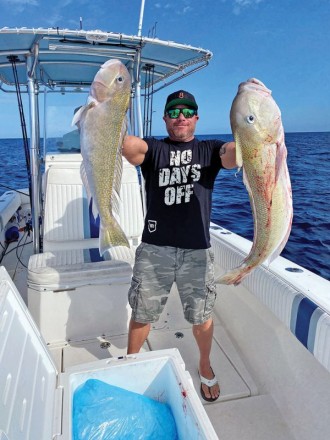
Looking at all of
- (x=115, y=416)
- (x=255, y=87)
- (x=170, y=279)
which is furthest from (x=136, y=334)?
(x=255, y=87)

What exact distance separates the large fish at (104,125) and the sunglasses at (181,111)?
0.65 meters

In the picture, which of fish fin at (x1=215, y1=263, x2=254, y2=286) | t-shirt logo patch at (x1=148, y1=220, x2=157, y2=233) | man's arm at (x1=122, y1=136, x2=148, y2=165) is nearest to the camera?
fish fin at (x1=215, y1=263, x2=254, y2=286)

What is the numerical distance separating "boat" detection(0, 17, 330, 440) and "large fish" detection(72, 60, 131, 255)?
2.41ft

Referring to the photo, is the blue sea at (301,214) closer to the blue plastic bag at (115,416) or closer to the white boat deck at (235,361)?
the white boat deck at (235,361)

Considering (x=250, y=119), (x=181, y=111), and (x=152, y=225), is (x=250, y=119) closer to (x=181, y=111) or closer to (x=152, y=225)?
(x=181, y=111)

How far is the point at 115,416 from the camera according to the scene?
6.56 ft

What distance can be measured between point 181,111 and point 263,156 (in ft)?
3.25

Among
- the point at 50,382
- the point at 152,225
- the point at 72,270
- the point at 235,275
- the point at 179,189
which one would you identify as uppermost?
the point at 179,189

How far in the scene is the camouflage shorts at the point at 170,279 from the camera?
103 inches

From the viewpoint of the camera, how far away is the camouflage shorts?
2615 millimetres

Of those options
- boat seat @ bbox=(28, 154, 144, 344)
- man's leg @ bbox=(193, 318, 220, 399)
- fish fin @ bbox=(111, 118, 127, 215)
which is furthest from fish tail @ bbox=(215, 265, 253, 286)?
boat seat @ bbox=(28, 154, 144, 344)

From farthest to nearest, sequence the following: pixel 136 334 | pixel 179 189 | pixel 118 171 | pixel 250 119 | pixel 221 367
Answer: pixel 221 367, pixel 136 334, pixel 179 189, pixel 118 171, pixel 250 119

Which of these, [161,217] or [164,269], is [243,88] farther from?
[164,269]

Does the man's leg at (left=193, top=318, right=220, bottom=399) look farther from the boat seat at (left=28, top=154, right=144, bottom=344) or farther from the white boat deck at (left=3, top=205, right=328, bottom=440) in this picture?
the boat seat at (left=28, top=154, right=144, bottom=344)
